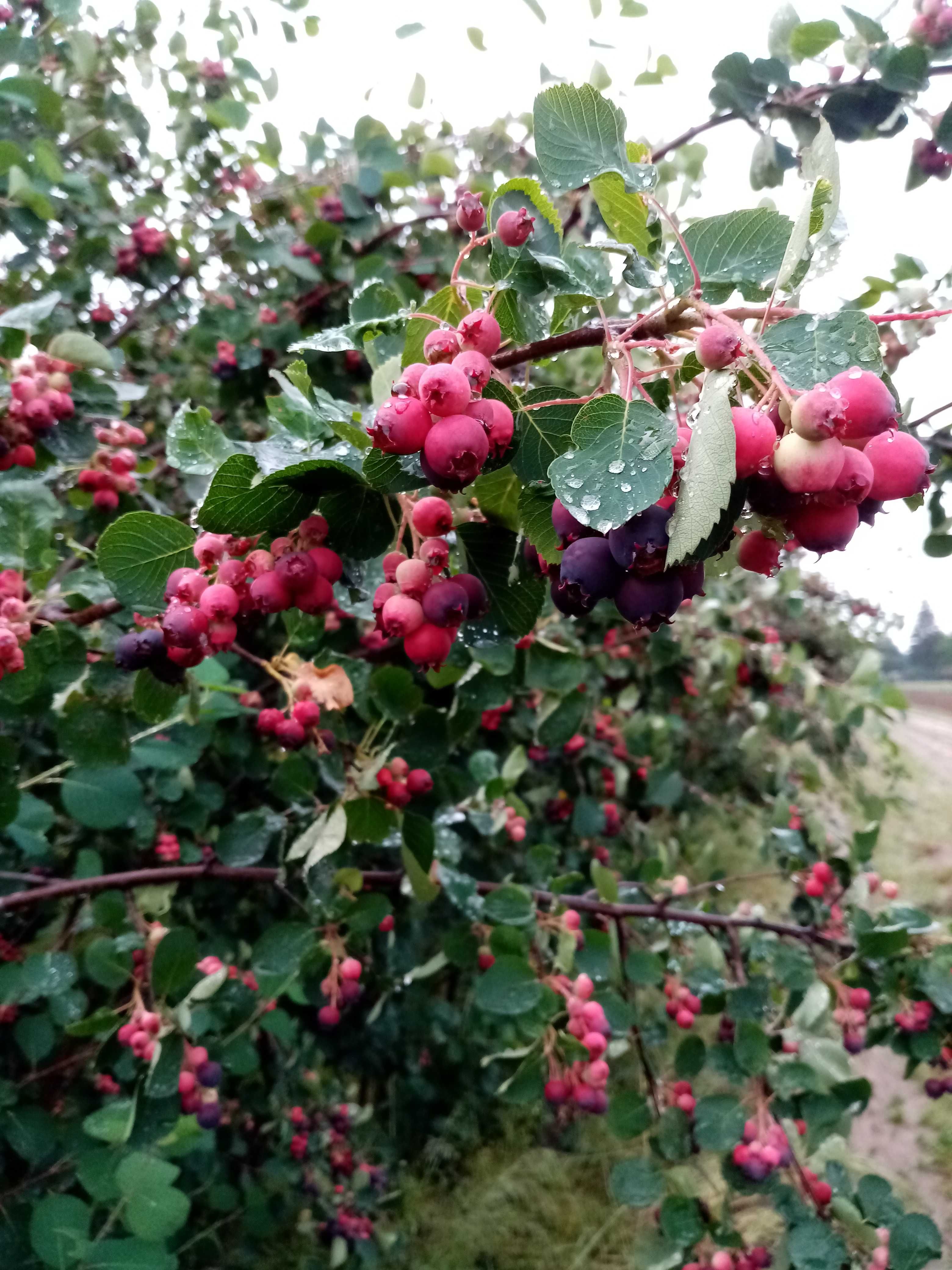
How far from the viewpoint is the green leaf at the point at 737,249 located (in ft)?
1.81

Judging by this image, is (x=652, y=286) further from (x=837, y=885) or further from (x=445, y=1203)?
(x=445, y=1203)

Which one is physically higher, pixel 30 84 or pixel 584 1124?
pixel 30 84

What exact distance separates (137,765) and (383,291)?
4.25ft

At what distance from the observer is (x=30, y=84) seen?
5.34ft

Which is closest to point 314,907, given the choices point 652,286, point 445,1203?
point 652,286

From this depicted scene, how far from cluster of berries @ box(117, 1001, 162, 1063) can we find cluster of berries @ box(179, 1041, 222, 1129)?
8 centimetres

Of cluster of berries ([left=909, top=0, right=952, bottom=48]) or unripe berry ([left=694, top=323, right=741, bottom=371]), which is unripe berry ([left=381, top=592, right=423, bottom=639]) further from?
cluster of berries ([left=909, top=0, right=952, bottom=48])

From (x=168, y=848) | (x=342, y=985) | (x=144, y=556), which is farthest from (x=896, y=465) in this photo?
(x=168, y=848)

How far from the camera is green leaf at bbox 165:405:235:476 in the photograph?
2.61 feet

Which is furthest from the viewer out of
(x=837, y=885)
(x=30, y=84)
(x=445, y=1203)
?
(x=445, y=1203)

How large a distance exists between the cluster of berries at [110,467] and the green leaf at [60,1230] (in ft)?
3.65

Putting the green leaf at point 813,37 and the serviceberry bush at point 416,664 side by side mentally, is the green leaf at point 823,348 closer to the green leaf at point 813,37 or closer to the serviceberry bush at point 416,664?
the serviceberry bush at point 416,664

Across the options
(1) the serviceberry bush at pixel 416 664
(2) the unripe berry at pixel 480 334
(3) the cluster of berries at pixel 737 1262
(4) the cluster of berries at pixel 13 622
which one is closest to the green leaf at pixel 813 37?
(1) the serviceberry bush at pixel 416 664

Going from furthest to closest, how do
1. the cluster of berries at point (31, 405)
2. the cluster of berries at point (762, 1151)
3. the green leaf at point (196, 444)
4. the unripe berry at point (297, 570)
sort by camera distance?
1. the cluster of berries at point (762, 1151)
2. the cluster of berries at point (31, 405)
3. the green leaf at point (196, 444)
4. the unripe berry at point (297, 570)
